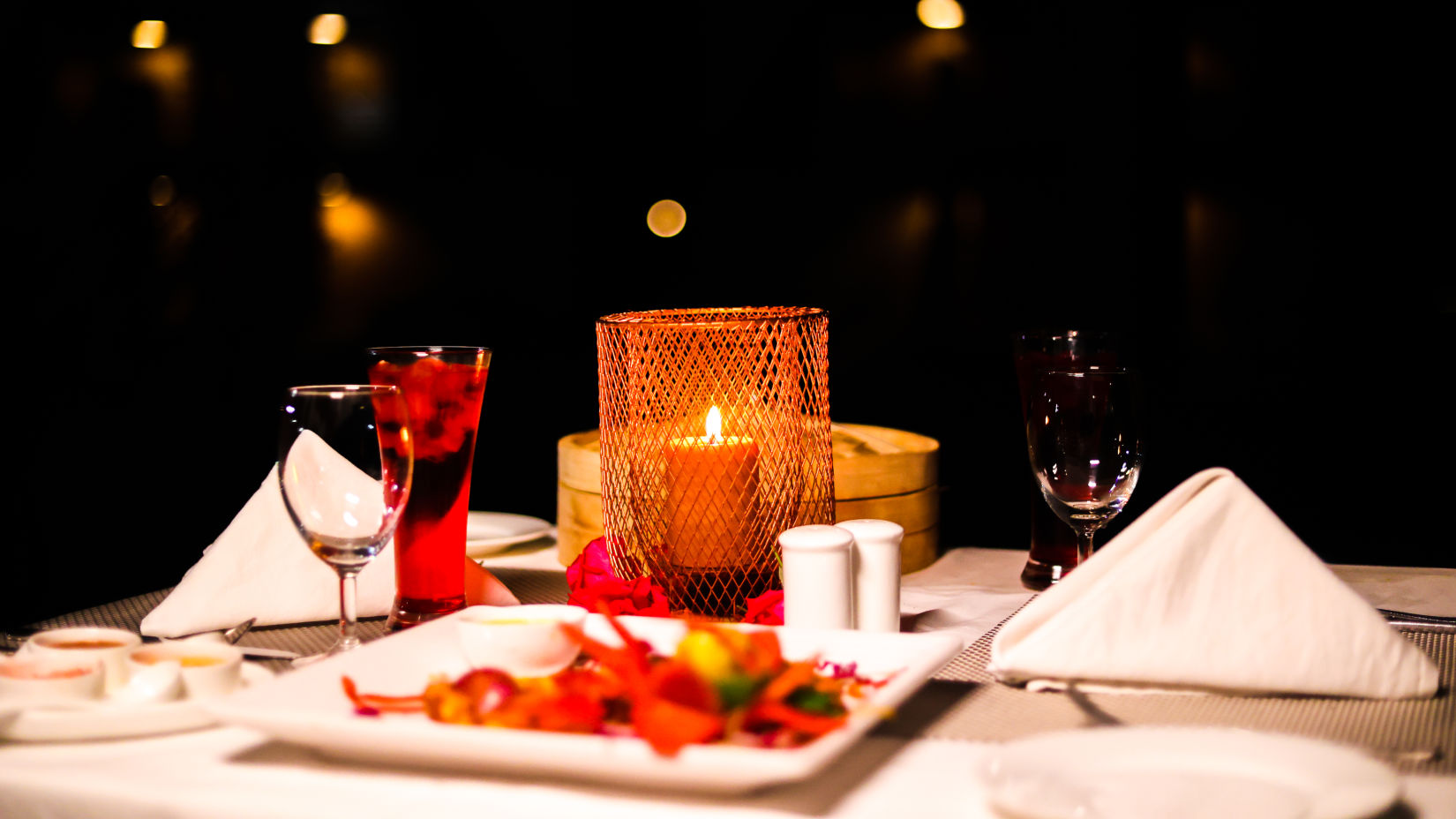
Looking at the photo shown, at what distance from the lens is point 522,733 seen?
60 cm

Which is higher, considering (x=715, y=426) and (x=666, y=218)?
(x=666, y=218)

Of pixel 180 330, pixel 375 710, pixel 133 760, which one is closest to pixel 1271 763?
pixel 375 710

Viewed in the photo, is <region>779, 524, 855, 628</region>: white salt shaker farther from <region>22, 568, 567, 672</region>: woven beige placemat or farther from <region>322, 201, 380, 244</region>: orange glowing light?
<region>322, 201, 380, 244</region>: orange glowing light

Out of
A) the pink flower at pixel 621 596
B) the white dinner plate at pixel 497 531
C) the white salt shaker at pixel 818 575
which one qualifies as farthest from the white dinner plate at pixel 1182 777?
the white dinner plate at pixel 497 531

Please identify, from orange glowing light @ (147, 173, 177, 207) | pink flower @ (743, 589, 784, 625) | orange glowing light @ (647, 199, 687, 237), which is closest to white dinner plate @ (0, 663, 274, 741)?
pink flower @ (743, 589, 784, 625)

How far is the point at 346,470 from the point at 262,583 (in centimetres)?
27

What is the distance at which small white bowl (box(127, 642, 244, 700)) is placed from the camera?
0.72 m

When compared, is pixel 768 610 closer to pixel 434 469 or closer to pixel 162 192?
pixel 434 469

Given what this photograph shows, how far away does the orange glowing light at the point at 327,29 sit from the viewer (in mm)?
2594

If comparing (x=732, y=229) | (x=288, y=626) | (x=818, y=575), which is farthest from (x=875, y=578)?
(x=732, y=229)

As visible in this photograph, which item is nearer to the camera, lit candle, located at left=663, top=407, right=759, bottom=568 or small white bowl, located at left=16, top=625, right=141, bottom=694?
small white bowl, located at left=16, top=625, right=141, bottom=694

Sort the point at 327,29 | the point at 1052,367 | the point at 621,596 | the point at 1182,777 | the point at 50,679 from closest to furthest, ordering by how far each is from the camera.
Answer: the point at 1182,777 → the point at 50,679 → the point at 621,596 → the point at 1052,367 → the point at 327,29

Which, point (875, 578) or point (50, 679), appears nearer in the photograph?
point (50, 679)

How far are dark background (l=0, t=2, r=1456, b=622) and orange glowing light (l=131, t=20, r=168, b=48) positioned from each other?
0.02 m
